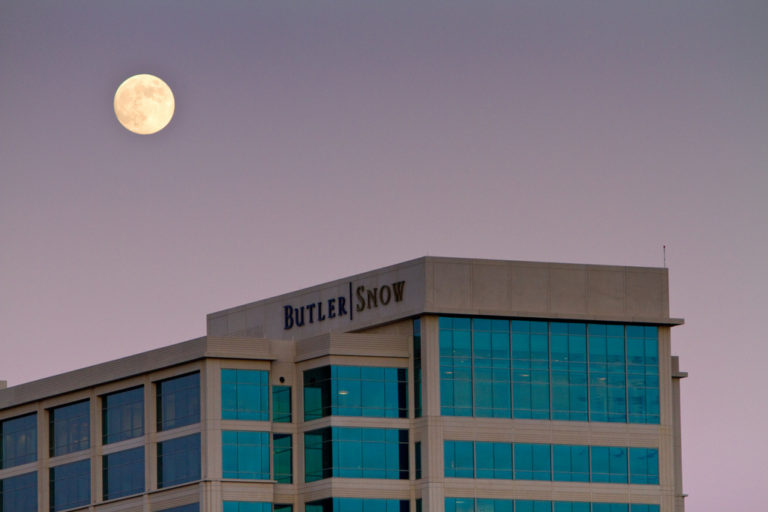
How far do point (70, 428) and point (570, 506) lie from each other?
30636 millimetres

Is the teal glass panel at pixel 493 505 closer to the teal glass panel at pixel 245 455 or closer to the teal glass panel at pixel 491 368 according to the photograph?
the teal glass panel at pixel 491 368

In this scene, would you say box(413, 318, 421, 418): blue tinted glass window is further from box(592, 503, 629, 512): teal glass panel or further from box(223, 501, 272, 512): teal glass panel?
box(592, 503, 629, 512): teal glass panel

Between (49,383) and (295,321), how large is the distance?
52.0 feet

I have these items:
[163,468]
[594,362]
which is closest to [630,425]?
[594,362]

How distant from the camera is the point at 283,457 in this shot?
139 m

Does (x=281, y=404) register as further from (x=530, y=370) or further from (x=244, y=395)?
(x=530, y=370)

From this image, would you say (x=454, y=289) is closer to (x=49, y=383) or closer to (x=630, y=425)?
(x=630, y=425)

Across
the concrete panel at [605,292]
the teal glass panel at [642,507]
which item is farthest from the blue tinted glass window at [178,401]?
the teal glass panel at [642,507]

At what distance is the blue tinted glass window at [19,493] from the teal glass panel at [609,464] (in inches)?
1360

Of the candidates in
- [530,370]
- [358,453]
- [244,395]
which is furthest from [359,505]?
[530,370]

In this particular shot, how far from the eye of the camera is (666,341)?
143m

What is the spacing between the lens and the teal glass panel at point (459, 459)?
137m

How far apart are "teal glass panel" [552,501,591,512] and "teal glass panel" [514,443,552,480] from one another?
164 centimetres

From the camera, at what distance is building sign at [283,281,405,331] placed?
139750 mm
